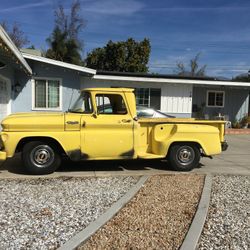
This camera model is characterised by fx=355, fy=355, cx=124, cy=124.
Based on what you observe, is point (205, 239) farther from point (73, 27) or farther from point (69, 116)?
point (73, 27)

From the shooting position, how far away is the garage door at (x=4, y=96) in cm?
1331

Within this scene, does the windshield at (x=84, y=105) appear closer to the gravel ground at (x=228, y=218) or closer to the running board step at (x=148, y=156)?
the running board step at (x=148, y=156)

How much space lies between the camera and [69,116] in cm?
773

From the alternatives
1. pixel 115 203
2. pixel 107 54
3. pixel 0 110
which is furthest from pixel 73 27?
pixel 115 203

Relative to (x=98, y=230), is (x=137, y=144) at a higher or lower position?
higher

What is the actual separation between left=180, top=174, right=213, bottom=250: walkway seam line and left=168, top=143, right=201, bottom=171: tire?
1.77 metres

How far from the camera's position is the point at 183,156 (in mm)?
8461

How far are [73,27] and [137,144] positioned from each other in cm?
3776

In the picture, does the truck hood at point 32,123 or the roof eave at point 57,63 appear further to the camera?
the roof eave at point 57,63

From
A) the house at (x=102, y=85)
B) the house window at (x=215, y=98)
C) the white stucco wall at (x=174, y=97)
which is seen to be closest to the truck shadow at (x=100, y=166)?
the house at (x=102, y=85)

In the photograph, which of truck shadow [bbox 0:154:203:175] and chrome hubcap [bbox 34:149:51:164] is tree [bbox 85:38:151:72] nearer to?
truck shadow [bbox 0:154:203:175]

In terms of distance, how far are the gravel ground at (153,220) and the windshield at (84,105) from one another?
2178mm

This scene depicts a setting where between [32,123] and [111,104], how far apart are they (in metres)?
1.82

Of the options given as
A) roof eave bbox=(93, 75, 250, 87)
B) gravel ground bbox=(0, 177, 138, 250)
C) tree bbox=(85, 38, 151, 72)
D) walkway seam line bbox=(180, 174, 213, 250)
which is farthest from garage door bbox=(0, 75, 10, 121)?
tree bbox=(85, 38, 151, 72)
